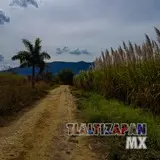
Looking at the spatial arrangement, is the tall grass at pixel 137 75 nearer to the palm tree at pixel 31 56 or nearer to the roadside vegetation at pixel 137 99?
the roadside vegetation at pixel 137 99

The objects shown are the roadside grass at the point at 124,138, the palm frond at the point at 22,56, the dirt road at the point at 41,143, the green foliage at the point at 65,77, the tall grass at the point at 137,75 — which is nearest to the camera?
the roadside grass at the point at 124,138

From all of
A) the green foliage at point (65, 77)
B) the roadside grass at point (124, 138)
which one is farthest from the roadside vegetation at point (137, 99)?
the green foliage at point (65, 77)

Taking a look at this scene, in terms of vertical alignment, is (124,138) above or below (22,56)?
below

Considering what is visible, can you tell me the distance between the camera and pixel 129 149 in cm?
731

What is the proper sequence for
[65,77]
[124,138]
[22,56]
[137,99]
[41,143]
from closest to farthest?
[124,138]
[41,143]
[137,99]
[22,56]
[65,77]

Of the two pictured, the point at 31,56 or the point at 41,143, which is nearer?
the point at 41,143

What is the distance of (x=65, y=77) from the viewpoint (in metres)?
99.2

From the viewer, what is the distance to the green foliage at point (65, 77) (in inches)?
3890

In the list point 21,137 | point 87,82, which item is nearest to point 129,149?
point 21,137

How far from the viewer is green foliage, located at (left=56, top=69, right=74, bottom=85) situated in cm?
9881

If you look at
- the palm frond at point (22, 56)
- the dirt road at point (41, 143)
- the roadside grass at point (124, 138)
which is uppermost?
the palm frond at point (22, 56)

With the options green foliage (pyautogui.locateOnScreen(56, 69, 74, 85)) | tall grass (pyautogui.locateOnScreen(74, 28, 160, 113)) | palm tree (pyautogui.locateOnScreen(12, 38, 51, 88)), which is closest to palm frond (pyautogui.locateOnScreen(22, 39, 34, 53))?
palm tree (pyautogui.locateOnScreen(12, 38, 51, 88))

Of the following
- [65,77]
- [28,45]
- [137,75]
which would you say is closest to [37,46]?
[28,45]

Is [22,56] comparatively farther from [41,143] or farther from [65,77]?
[65,77]
